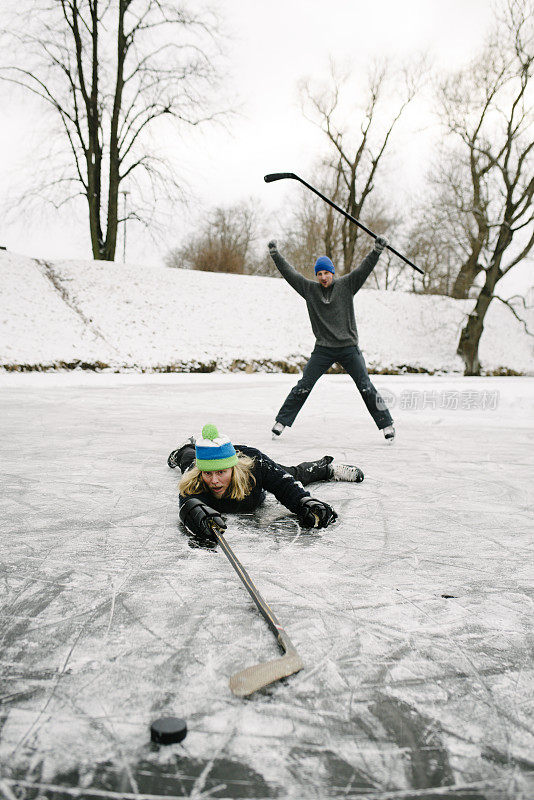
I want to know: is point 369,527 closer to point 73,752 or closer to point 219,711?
point 219,711

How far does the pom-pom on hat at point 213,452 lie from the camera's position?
8.66 feet

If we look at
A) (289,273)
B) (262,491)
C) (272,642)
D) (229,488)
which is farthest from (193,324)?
(272,642)

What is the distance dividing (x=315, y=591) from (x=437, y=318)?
20.4 meters

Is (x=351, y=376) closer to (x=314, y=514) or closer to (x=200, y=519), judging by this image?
(x=314, y=514)

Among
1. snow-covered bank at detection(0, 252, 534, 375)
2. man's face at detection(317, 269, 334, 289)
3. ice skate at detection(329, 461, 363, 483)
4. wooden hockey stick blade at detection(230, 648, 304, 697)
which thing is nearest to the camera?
wooden hockey stick blade at detection(230, 648, 304, 697)

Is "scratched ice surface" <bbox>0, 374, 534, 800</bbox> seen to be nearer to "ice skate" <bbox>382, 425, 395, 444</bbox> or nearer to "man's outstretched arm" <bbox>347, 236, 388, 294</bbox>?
"ice skate" <bbox>382, 425, 395, 444</bbox>

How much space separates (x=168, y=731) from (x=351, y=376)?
430cm

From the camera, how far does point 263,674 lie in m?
1.46

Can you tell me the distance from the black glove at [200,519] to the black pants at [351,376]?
2.68 m

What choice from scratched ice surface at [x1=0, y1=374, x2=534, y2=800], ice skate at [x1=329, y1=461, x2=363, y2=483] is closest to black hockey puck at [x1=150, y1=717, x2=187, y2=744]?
scratched ice surface at [x1=0, y1=374, x2=534, y2=800]

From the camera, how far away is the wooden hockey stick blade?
141 centimetres

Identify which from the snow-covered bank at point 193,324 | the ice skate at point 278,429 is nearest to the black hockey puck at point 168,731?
the ice skate at point 278,429

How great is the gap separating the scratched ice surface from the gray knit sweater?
1851 millimetres

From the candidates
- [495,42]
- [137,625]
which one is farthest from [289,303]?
[137,625]
